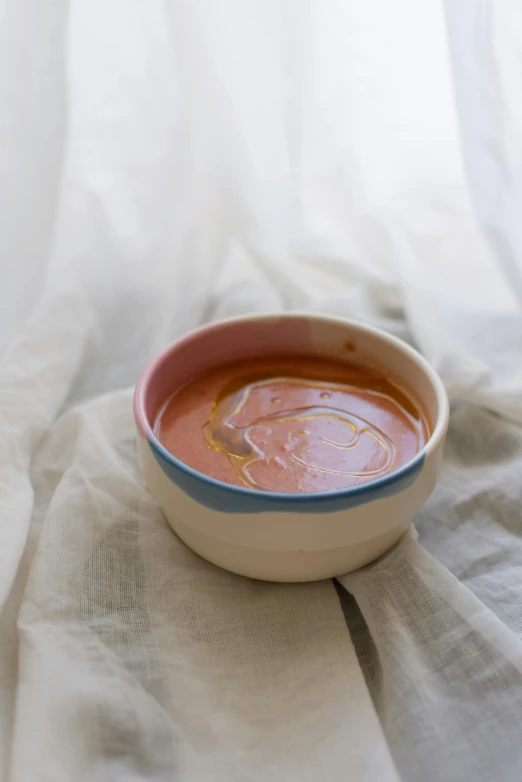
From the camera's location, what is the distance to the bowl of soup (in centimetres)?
46

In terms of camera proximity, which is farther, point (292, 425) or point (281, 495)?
point (292, 425)

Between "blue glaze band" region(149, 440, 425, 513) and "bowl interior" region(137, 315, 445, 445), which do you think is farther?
"bowl interior" region(137, 315, 445, 445)

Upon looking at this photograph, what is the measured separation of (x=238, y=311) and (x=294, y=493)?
32cm

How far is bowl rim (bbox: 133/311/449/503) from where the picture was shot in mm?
443

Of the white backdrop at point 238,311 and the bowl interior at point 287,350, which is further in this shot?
the bowl interior at point 287,350

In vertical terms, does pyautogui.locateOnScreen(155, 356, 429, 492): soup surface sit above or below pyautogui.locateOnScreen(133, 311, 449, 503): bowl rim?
below

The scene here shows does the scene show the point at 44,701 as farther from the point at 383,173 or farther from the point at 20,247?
the point at 383,173

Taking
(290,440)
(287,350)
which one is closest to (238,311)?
Result: (287,350)

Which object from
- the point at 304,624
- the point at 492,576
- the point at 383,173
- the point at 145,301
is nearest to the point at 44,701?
the point at 304,624

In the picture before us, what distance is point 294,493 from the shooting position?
451 millimetres

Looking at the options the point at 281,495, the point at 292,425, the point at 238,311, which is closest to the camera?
the point at 281,495

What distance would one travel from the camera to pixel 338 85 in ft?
2.37

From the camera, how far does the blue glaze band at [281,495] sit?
1.45 feet

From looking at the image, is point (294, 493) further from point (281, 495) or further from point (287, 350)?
point (287, 350)
